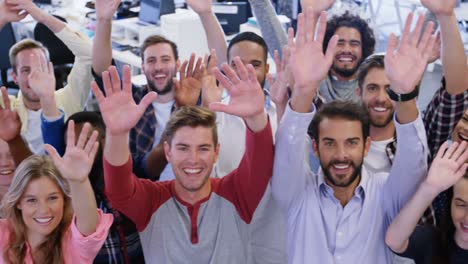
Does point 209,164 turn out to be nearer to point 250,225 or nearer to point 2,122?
point 250,225

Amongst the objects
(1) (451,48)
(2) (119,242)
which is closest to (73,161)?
(2) (119,242)

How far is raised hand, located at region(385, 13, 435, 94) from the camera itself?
182 centimetres

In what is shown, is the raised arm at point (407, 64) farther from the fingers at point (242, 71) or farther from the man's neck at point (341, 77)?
the man's neck at point (341, 77)

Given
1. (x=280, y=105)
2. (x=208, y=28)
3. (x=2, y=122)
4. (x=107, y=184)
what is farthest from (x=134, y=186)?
(x=208, y=28)

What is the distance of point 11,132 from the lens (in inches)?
96.0

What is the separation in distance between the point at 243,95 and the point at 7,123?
114cm

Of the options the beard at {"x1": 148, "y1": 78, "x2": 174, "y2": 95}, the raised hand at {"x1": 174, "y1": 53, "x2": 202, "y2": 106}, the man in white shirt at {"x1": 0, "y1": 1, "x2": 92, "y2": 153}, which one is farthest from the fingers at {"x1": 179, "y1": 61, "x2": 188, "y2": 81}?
the man in white shirt at {"x1": 0, "y1": 1, "x2": 92, "y2": 153}

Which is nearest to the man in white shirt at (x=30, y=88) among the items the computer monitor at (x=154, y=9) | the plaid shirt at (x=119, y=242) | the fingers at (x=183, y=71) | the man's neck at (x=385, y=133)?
the fingers at (x=183, y=71)

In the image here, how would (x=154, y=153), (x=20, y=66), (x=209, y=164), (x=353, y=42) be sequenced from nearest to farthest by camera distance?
(x=209, y=164), (x=154, y=153), (x=353, y=42), (x=20, y=66)

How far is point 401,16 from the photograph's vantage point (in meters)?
7.91

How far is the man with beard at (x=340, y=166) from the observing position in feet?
5.96

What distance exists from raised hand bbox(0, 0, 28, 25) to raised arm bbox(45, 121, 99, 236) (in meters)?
1.03

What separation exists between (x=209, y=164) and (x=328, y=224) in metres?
0.44

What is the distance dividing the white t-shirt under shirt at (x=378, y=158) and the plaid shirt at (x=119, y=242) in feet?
3.03
